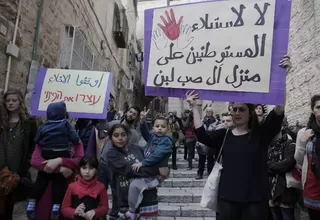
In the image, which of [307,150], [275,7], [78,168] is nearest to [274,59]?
[275,7]

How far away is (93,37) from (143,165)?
5681mm

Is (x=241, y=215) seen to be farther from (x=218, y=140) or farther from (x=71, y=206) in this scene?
(x=71, y=206)

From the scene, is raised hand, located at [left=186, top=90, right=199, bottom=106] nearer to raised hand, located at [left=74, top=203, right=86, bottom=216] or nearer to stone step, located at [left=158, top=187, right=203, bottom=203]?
raised hand, located at [left=74, top=203, right=86, bottom=216]

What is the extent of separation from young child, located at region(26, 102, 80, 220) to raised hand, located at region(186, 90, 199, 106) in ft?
3.95

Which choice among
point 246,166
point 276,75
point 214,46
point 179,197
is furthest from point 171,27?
point 179,197

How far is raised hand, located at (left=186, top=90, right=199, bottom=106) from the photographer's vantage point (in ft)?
7.32

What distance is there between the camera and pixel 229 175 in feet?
6.46

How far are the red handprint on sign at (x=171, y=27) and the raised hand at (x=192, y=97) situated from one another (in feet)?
1.83

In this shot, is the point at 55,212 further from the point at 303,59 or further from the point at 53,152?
the point at 303,59

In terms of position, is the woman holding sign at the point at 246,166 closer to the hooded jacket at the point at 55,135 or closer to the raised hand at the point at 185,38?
the raised hand at the point at 185,38

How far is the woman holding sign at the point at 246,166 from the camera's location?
6.16 ft

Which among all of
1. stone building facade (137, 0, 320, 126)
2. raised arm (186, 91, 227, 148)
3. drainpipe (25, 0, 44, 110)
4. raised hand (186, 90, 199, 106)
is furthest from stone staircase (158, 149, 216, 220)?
drainpipe (25, 0, 44, 110)

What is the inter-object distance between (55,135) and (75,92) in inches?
42.9

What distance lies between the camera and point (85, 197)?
243cm
